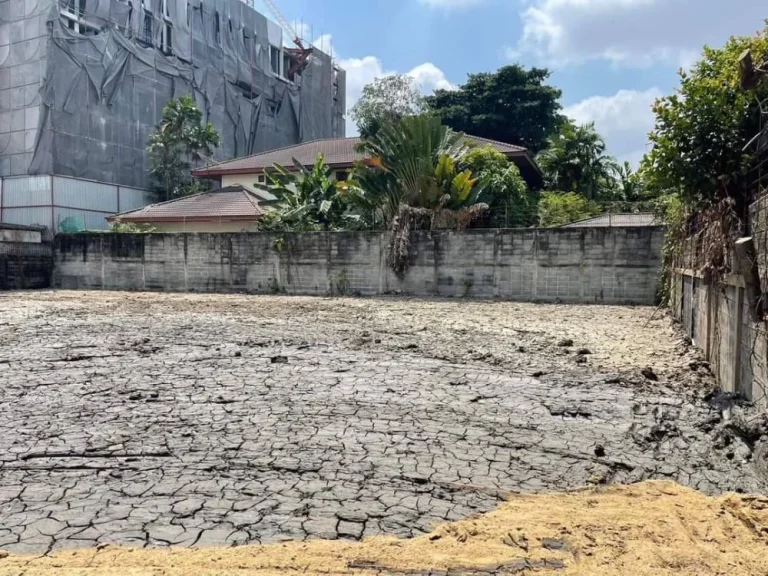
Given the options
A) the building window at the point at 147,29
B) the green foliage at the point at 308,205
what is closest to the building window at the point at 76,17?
the building window at the point at 147,29

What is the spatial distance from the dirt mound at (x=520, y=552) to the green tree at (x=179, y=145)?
29.4 m

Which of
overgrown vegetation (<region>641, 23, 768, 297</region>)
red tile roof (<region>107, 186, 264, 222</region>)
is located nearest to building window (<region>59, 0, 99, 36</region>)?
red tile roof (<region>107, 186, 264, 222</region>)

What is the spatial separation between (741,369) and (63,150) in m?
32.4

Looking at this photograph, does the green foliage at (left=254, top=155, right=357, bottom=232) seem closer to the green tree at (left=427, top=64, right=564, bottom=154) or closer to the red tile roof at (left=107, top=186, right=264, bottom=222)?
the red tile roof at (left=107, top=186, right=264, bottom=222)

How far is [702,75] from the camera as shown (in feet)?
18.8

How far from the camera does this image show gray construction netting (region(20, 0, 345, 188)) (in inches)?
1157

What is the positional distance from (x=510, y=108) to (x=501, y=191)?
571 inches

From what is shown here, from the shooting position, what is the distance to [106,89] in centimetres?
3156

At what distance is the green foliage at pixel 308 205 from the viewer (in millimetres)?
17656

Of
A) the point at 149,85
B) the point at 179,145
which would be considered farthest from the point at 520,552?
the point at 149,85

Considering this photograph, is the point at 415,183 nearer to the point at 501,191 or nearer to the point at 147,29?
the point at 501,191

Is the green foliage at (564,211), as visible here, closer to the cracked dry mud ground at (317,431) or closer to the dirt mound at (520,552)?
the cracked dry mud ground at (317,431)

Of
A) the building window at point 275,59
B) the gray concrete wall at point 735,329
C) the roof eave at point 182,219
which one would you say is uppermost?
the building window at point 275,59

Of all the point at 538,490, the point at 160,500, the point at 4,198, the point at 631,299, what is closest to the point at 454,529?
the point at 538,490
